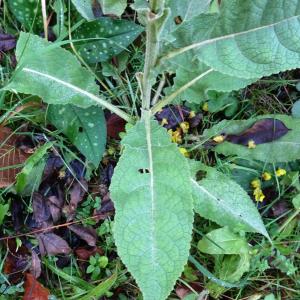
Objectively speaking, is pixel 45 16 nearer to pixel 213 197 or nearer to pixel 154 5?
pixel 154 5

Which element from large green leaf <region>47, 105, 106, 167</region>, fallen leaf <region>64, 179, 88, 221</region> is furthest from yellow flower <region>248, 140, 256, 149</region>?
fallen leaf <region>64, 179, 88, 221</region>

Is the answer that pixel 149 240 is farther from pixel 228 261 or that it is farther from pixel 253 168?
pixel 253 168

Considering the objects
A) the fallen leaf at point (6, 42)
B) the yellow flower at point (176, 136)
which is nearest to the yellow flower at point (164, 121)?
the yellow flower at point (176, 136)

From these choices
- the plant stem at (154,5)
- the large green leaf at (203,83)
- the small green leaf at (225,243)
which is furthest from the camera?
the small green leaf at (225,243)

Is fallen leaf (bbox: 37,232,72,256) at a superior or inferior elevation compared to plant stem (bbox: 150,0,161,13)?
inferior

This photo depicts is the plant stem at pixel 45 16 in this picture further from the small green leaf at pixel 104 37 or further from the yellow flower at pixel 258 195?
the yellow flower at pixel 258 195

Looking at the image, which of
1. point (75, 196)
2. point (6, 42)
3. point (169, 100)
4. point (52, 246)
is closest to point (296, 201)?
point (169, 100)

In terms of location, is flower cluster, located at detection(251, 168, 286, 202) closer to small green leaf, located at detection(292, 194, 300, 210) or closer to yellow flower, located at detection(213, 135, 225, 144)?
small green leaf, located at detection(292, 194, 300, 210)
